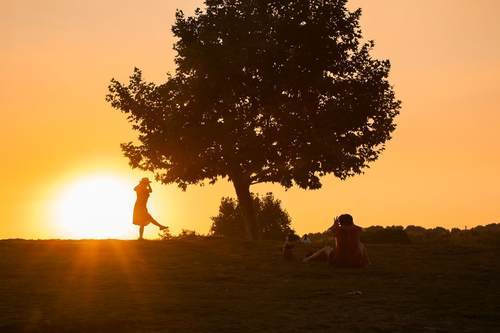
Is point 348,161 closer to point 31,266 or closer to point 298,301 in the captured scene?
point 31,266

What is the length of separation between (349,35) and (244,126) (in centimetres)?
845

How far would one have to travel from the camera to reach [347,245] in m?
24.3

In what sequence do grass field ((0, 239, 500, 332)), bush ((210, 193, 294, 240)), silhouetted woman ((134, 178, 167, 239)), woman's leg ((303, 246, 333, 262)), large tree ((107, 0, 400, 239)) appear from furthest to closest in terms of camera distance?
bush ((210, 193, 294, 240)) < large tree ((107, 0, 400, 239)) < silhouetted woman ((134, 178, 167, 239)) < woman's leg ((303, 246, 333, 262)) < grass field ((0, 239, 500, 332))

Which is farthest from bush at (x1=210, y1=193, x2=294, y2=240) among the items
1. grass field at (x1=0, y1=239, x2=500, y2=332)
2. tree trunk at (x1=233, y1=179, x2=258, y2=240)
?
grass field at (x1=0, y1=239, x2=500, y2=332)

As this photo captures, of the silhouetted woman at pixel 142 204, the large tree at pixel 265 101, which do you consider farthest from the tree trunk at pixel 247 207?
the silhouetted woman at pixel 142 204

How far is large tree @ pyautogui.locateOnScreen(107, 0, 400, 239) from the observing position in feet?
146

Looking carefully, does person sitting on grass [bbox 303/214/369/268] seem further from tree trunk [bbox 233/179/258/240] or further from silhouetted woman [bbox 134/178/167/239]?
tree trunk [bbox 233/179/258/240]

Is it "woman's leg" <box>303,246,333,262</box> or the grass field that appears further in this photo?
"woman's leg" <box>303,246,333,262</box>

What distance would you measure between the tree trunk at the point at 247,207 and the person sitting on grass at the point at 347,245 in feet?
72.9

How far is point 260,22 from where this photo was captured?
147 feet

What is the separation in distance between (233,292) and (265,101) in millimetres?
27609

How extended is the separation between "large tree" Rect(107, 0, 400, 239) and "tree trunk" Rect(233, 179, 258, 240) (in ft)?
0.20

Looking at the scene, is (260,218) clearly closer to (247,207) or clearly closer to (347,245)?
(247,207)

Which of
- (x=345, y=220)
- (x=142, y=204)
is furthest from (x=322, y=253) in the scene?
(x=142, y=204)
